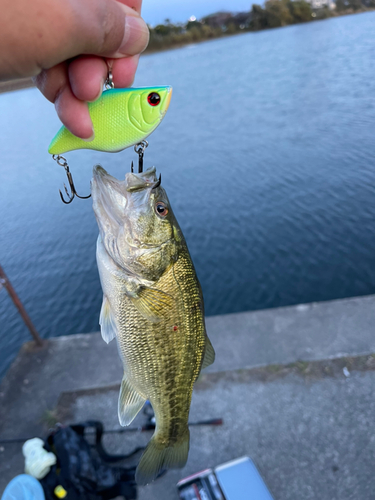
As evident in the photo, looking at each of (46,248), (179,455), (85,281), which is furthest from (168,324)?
(46,248)

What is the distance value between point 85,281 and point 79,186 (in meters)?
3.59

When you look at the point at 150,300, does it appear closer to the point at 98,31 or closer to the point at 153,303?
the point at 153,303

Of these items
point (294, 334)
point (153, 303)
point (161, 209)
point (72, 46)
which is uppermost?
point (72, 46)

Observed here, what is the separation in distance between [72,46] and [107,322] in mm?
1323

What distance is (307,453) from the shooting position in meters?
3.35

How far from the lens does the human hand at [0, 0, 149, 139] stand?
3.29 feet

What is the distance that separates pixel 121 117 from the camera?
Result: 4.58 feet

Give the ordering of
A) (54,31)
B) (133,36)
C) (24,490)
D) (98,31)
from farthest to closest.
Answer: (24,490)
(133,36)
(98,31)
(54,31)

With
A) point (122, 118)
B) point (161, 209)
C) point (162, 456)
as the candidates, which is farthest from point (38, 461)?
point (122, 118)

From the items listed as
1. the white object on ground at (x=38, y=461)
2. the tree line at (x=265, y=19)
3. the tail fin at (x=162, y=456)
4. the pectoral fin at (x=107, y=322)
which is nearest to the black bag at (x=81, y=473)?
the white object on ground at (x=38, y=461)

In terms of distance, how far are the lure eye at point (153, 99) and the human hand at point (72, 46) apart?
0.21 metres

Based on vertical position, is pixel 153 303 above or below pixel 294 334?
above

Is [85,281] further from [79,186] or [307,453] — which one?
[307,453]

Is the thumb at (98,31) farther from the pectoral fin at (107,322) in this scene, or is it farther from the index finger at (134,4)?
the pectoral fin at (107,322)
